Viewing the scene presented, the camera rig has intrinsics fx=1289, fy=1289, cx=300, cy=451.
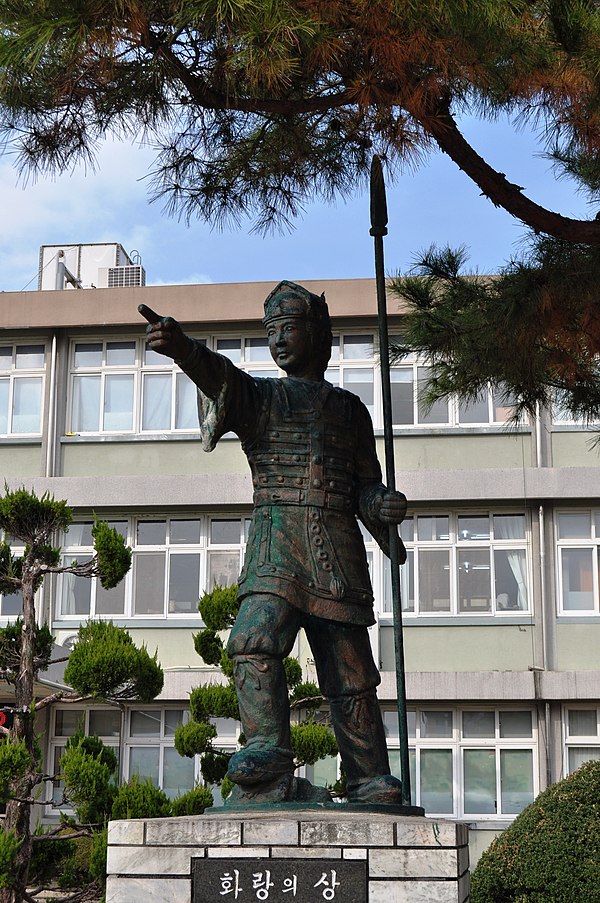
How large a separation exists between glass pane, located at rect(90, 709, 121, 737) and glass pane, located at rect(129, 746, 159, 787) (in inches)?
15.8

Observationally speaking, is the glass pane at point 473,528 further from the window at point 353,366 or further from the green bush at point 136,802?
the green bush at point 136,802

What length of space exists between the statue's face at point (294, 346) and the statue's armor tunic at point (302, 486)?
60mm

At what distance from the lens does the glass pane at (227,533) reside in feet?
62.4

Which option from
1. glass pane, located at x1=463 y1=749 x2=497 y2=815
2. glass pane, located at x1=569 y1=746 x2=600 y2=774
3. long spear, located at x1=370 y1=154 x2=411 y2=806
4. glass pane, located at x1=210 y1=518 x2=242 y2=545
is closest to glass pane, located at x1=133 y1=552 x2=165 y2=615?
glass pane, located at x1=210 y1=518 x2=242 y2=545

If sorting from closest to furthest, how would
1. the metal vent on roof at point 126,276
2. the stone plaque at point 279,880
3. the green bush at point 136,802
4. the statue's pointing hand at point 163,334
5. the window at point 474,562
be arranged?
the stone plaque at point 279,880 < the statue's pointing hand at point 163,334 < the green bush at point 136,802 < the window at point 474,562 < the metal vent on roof at point 126,276

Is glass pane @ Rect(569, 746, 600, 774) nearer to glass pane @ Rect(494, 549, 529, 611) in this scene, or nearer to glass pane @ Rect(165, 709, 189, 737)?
glass pane @ Rect(494, 549, 529, 611)

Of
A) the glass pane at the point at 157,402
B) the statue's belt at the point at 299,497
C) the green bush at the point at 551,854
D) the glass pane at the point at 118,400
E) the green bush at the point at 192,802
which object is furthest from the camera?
the glass pane at the point at 118,400

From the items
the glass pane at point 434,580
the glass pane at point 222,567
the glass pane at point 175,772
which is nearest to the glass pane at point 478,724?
the glass pane at point 434,580

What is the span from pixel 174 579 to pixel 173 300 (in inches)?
163

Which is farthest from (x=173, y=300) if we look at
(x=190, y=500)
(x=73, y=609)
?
(x=73, y=609)

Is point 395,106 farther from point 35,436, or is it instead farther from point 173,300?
point 35,436

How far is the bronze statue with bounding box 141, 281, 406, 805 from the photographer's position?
4445 mm

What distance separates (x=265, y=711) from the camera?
4.45 m

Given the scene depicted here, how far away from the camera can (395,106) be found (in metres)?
5.57
